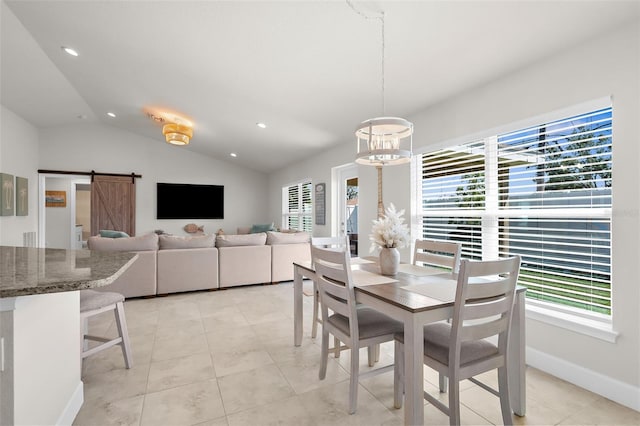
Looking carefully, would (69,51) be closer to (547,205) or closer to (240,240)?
(240,240)

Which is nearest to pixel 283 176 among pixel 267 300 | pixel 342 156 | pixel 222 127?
pixel 222 127

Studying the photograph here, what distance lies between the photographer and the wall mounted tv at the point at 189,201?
307 inches

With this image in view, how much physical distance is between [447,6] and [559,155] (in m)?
1.37

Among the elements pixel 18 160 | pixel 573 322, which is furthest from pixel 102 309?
pixel 18 160

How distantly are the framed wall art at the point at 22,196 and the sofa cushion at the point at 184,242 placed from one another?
325 centimetres

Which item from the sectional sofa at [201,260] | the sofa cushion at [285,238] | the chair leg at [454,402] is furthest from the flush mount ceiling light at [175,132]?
the chair leg at [454,402]

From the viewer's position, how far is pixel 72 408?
5.69ft

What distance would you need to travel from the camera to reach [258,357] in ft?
8.26

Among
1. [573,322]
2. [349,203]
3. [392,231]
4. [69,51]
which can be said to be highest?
[69,51]

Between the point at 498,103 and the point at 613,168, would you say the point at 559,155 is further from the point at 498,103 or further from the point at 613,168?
the point at 498,103

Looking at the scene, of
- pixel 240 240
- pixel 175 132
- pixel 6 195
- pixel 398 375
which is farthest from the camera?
pixel 175 132

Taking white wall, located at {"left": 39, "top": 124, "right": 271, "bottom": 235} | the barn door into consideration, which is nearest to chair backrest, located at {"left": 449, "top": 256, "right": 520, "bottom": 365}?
white wall, located at {"left": 39, "top": 124, "right": 271, "bottom": 235}

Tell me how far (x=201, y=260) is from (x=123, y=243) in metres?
0.98

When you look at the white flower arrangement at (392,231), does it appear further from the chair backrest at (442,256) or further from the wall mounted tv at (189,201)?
the wall mounted tv at (189,201)
